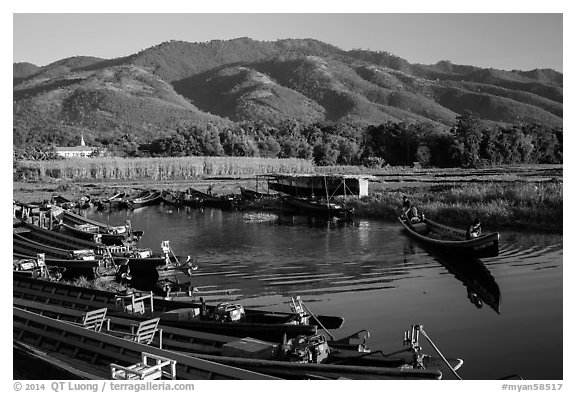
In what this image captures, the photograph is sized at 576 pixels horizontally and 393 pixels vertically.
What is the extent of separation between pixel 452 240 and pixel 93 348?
12128mm

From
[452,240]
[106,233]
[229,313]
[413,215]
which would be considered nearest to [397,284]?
[452,240]

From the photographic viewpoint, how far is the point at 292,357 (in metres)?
→ 7.23

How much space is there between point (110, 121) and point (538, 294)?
62232 millimetres

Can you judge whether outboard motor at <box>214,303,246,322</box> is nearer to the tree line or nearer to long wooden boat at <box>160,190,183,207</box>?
the tree line

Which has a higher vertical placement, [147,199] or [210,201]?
[147,199]

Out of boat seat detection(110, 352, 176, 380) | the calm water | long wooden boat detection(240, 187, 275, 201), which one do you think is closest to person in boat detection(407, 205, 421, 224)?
the calm water

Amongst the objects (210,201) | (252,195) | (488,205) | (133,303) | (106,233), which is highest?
(252,195)

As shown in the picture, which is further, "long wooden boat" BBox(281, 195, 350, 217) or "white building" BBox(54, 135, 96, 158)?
"white building" BBox(54, 135, 96, 158)

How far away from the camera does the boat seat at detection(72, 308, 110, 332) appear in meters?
8.58

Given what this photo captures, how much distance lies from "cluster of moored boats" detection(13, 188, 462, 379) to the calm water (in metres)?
1.09

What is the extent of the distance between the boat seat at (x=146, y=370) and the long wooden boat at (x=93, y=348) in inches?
4.9

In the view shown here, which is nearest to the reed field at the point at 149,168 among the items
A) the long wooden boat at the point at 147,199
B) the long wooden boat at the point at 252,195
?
the long wooden boat at the point at 147,199

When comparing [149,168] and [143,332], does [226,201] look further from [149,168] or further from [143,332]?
[143,332]
